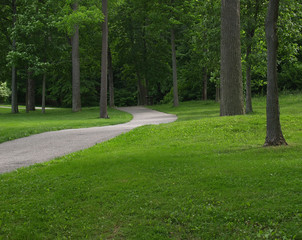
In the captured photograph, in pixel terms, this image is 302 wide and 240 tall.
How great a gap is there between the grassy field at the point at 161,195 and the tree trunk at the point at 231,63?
7.02 metres

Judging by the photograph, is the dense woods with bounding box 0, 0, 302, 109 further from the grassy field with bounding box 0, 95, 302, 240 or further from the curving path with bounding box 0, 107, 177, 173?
the grassy field with bounding box 0, 95, 302, 240

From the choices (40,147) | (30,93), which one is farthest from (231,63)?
(30,93)

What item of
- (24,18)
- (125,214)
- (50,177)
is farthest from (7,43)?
(125,214)

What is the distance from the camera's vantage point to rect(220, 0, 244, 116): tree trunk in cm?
1628

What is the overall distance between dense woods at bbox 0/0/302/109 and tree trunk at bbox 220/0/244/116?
0.44 meters

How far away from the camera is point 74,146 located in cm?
1178

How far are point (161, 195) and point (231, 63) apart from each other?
11491 millimetres

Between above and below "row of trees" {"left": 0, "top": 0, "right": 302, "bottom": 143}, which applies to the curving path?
below

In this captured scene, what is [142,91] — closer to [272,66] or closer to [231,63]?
[231,63]

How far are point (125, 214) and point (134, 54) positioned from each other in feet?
125

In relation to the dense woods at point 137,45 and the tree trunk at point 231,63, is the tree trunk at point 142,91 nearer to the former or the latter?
the dense woods at point 137,45

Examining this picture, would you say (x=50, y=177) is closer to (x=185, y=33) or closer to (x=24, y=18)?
(x=24, y=18)

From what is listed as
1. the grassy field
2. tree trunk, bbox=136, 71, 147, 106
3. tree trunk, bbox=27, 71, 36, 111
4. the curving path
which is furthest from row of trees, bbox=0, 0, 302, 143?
the curving path

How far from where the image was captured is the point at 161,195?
606 centimetres
